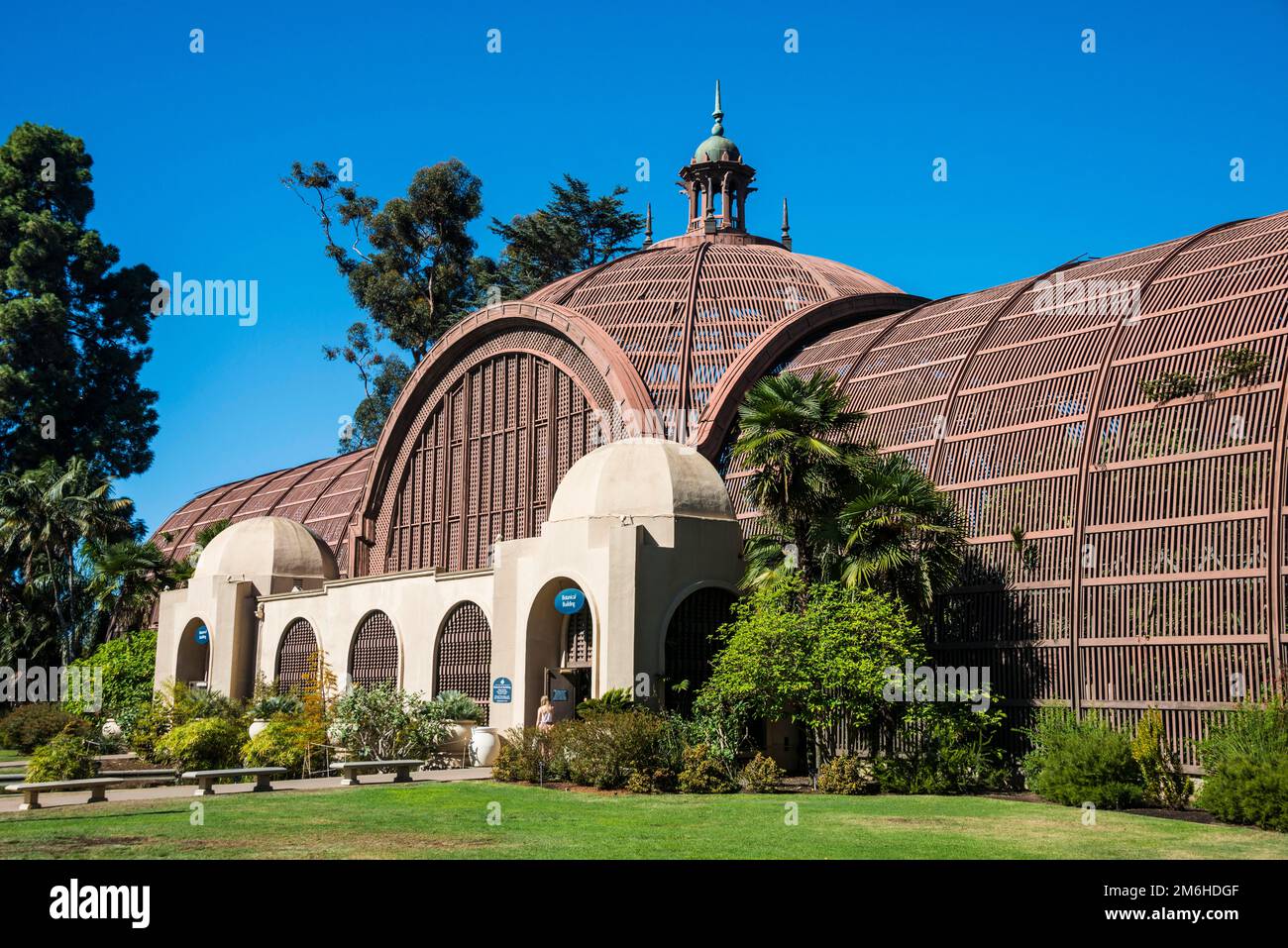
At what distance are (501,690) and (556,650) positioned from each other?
4.95ft

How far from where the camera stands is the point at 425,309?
6481 centimetres

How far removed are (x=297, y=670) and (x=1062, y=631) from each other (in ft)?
75.8

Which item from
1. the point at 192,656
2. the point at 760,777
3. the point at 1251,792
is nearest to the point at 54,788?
the point at 760,777

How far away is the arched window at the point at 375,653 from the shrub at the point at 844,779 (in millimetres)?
15037

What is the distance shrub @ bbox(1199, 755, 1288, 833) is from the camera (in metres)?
17.7

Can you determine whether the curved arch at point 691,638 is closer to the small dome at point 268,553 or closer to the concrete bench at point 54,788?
the concrete bench at point 54,788

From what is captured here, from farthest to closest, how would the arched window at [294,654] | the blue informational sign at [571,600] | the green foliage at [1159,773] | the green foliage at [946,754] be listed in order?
the arched window at [294,654]
the blue informational sign at [571,600]
the green foliage at [946,754]
the green foliage at [1159,773]

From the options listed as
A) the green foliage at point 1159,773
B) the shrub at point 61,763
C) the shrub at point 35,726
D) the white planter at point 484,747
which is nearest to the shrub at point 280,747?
the shrub at point 61,763

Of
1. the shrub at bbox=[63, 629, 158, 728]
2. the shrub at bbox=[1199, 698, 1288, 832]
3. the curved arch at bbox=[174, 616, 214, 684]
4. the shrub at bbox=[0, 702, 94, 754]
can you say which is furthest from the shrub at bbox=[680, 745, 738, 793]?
the shrub at bbox=[63, 629, 158, 728]

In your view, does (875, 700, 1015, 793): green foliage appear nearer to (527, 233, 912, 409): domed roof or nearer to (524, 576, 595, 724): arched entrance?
(524, 576, 595, 724): arched entrance

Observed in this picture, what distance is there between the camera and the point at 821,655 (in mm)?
23656

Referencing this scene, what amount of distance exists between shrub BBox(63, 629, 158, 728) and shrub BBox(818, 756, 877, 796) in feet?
87.1

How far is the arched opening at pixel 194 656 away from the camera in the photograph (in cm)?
4216
